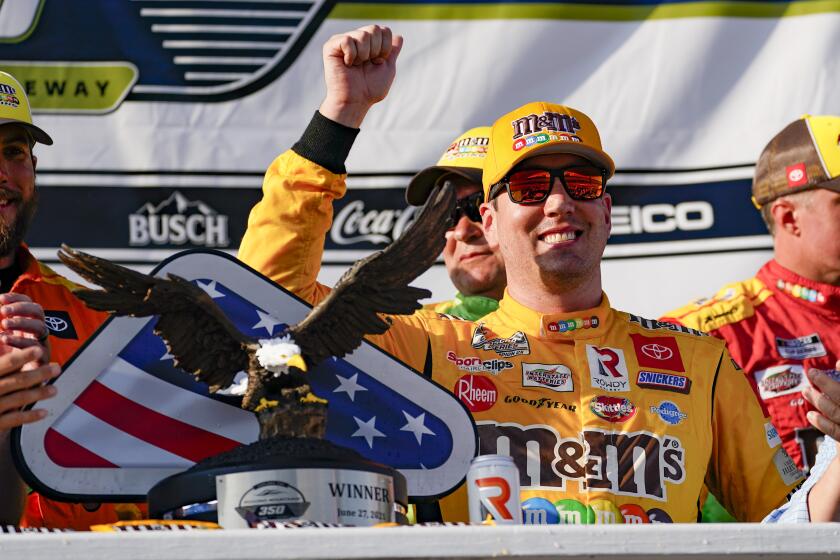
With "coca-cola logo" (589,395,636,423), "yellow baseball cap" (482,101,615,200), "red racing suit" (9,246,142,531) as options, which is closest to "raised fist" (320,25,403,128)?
"yellow baseball cap" (482,101,615,200)

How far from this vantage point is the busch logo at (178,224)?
449 cm

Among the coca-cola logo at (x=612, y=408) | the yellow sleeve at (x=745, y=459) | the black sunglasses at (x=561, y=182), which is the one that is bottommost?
the yellow sleeve at (x=745, y=459)

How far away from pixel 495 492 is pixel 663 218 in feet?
8.42

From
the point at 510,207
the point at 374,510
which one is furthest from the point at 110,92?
the point at 374,510

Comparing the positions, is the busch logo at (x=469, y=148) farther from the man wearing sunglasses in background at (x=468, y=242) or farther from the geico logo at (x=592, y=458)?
the geico logo at (x=592, y=458)

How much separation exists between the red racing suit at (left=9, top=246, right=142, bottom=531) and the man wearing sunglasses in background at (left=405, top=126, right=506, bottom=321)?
3.78 feet

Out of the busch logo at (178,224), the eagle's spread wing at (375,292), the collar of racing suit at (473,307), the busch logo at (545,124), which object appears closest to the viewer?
Result: the eagle's spread wing at (375,292)

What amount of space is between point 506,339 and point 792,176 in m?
1.38

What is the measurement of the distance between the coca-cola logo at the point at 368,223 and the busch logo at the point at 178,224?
36cm

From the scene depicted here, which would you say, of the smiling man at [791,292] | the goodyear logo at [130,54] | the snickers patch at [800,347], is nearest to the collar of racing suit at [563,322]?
the smiling man at [791,292]

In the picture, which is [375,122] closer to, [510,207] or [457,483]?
[510,207]

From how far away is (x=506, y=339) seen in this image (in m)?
3.32

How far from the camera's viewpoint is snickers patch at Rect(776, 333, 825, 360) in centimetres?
407

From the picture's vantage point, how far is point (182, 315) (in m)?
2.46
